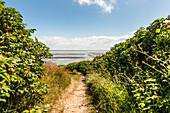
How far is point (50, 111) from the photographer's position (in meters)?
3.87

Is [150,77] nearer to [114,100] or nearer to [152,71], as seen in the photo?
[152,71]

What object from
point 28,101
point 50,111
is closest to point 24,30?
point 28,101

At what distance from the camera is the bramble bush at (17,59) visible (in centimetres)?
197

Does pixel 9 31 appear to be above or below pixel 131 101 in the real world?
above

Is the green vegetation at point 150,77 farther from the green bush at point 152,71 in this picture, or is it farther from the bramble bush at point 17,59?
the bramble bush at point 17,59

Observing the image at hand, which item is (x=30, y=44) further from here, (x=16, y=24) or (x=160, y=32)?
(x=160, y=32)

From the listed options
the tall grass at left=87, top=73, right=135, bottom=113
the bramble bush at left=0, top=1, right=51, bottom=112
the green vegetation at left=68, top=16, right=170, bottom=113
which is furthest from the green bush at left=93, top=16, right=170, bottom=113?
the bramble bush at left=0, top=1, right=51, bottom=112

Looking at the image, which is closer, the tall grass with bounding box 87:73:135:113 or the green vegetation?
the green vegetation

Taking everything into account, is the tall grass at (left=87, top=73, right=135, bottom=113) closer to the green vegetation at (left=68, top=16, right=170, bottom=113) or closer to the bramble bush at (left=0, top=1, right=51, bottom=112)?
the green vegetation at (left=68, top=16, right=170, bottom=113)

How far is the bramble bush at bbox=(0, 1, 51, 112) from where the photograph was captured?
197 cm

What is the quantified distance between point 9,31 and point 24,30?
1.08ft

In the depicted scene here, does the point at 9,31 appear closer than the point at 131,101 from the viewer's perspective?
Yes

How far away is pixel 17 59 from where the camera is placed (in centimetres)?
206

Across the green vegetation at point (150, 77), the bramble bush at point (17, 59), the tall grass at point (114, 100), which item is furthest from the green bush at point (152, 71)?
the bramble bush at point (17, 59)
